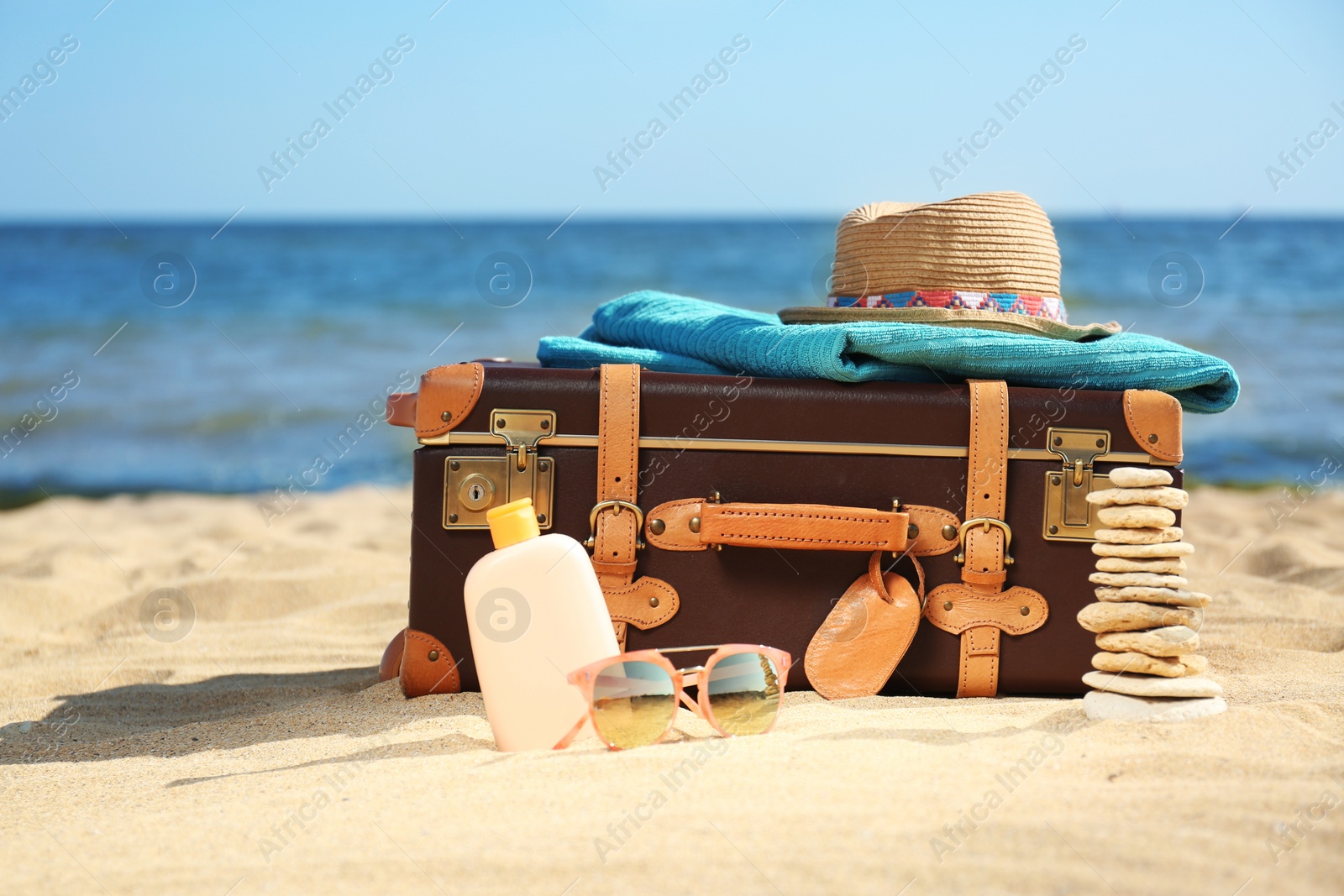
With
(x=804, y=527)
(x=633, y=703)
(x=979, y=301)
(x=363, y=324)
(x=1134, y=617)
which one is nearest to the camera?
(x=633, y=703)

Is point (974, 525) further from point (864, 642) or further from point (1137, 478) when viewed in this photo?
point (1137, 478)

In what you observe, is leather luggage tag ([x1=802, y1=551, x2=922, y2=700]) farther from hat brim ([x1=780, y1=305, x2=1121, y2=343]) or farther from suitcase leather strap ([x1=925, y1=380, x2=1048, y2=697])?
hat brim ([x1=780, y1=305, x2=1121, y2=343])

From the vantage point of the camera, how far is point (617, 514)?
217 cm

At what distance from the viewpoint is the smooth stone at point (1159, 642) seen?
5.72ft

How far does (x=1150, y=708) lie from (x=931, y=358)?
0.82m

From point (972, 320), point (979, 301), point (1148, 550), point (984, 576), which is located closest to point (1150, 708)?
point (1148, 550)

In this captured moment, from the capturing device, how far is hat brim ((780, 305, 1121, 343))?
7.50 ft

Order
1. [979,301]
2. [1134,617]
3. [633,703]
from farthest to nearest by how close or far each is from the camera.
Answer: [979,301], [1134,617], [633,703]

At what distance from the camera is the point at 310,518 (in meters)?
4.97

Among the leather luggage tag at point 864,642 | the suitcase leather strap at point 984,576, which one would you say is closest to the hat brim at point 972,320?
the suitcase leather strap at point 984,576

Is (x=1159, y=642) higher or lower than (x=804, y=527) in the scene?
lower

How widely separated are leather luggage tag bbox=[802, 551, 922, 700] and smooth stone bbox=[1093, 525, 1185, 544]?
0.44 meters

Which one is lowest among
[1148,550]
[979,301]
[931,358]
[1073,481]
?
[1148,550]

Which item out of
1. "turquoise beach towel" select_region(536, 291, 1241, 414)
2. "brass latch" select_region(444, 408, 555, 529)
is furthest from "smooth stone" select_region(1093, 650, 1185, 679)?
"brass latch" select_region(444, 408, 555, 529)
